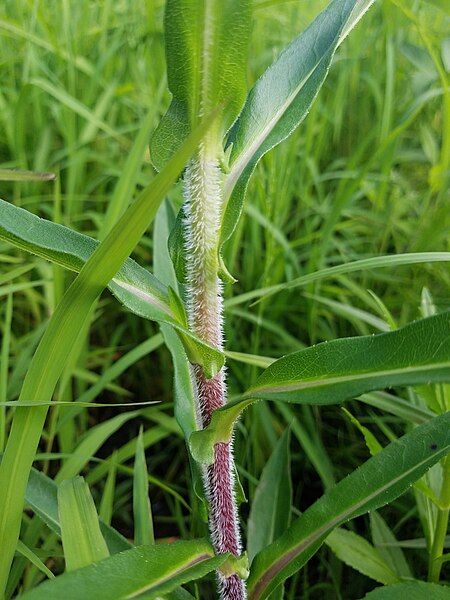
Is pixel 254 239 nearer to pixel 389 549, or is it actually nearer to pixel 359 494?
pixel 389 549

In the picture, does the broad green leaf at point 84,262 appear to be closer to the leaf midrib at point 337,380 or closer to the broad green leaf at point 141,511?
the leaf midrib at point 337,380

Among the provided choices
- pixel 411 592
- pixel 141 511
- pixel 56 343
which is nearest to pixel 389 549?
pixel 411 592

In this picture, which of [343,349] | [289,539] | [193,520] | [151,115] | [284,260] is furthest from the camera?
[284,260]

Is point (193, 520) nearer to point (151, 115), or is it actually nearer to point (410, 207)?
point (151, 115)

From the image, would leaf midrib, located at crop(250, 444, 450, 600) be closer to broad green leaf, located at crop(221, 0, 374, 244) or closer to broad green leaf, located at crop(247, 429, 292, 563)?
broad green leaf, located at crop(247, 429, 292, 563)

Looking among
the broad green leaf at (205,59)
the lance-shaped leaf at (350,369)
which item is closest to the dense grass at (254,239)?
the lance-shaped leaf at (350,369)

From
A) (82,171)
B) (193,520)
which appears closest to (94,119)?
(82,171)
